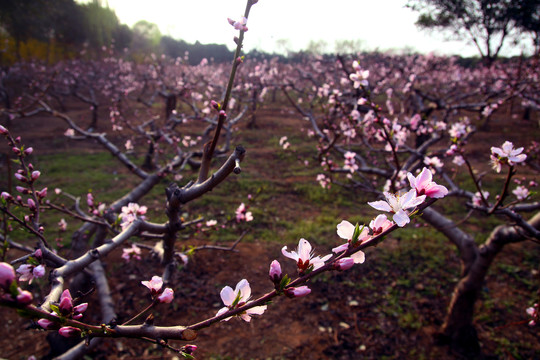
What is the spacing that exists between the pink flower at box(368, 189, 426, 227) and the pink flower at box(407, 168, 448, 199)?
0.06ft

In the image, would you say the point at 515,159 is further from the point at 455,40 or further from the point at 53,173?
the point at 455,40

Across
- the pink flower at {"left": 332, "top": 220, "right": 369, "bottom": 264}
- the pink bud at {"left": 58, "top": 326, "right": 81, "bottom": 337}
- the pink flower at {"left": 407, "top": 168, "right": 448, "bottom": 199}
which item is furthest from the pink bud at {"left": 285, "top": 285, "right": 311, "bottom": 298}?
the pink bud at {"left": 58, "top": 326, "right": 81, "bottom": 337}

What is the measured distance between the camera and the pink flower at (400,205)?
755 mm

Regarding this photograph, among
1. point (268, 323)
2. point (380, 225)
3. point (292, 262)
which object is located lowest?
point (268, 323)

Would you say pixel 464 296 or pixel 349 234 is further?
pixel 464 296

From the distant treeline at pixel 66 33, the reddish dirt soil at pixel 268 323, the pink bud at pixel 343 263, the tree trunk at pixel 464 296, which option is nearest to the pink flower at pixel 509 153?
the pink bud at pixel 343 263

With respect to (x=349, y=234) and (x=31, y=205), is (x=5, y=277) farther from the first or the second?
(x=31, y=205)

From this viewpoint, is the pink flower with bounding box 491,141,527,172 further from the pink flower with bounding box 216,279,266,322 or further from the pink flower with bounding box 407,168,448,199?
the pink flower with bounding box 216,279,266,322

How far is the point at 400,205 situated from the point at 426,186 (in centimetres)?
9

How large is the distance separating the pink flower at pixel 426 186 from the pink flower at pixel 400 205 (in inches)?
0.7

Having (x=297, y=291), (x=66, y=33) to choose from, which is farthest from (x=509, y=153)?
(x=66, y=33)

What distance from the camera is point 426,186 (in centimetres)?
85

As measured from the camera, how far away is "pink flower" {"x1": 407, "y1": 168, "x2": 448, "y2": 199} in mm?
833

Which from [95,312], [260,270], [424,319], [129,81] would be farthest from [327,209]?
[129,81]
